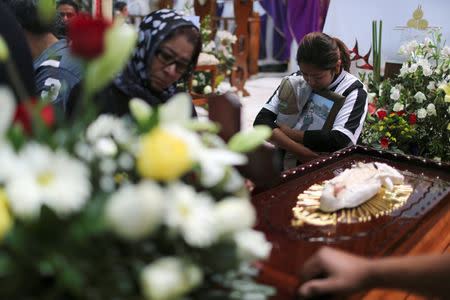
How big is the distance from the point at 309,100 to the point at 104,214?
1.61 metres

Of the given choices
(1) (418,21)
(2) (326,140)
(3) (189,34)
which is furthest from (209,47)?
(3) (189,34)

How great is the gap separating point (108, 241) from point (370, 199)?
93 centimetres

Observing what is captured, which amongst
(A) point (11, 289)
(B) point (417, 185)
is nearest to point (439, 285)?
(A) point (11, 289)

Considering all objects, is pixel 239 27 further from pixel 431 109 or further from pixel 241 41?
pixel 431 109

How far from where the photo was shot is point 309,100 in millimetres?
1886

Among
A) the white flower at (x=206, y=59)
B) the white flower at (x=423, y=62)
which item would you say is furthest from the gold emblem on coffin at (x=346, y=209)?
the white flower at (x=206, y=59)

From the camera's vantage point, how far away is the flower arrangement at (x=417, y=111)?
2127 millimetres

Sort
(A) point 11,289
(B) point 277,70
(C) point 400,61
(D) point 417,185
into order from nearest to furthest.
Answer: (A) point 11,289 < (D) point 417,185 < (C) point 400,61 < (B) point 277,70

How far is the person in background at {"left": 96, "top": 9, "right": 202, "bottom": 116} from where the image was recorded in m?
1.04

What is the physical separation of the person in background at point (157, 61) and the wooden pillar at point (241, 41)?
15.2 ft

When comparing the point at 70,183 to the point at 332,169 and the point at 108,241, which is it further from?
the point at 332,169

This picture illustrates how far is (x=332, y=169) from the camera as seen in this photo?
1.47m

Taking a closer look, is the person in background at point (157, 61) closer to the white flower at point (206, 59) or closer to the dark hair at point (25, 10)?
the dark hair at point (25, 10)

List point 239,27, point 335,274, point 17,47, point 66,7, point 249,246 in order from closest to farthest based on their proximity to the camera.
→ point 249,246, point 335,274, point 17,47, point 66,7, point 239,27
